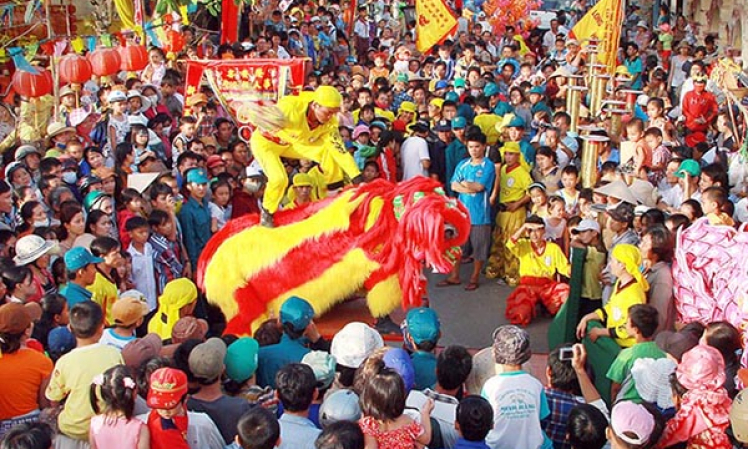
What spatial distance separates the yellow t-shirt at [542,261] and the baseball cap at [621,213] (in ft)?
2.62

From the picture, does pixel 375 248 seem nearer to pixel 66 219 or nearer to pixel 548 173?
pixel 66 219

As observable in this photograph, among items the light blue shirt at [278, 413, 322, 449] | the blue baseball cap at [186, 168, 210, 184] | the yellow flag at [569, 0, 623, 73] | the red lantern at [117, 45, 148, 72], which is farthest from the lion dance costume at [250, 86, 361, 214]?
the yellow flag at [569, 0, 623, 73]

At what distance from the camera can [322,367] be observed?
3760 millimetres

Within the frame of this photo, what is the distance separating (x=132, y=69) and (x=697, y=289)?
6.87 meters

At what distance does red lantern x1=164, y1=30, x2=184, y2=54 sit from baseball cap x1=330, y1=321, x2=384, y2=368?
27.1ft

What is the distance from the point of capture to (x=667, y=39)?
14828mm

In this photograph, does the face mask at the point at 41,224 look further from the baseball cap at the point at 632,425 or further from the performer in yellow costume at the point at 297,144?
the baseball cap at the point at 632,425

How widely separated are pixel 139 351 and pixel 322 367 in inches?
33.6

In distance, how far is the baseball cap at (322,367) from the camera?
373 centimetres

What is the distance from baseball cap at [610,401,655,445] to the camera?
3.13 m

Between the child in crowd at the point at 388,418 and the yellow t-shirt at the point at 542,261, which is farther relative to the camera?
the yellow t-shirt at the point at 542,261

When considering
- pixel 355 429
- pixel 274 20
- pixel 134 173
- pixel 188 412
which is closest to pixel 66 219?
pixel 134 173

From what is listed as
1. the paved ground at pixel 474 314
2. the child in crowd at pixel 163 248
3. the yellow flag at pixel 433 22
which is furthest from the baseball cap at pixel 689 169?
the yellow flag at pixel 433 22

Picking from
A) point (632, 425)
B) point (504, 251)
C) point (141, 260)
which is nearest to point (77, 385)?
point (632, 425)
